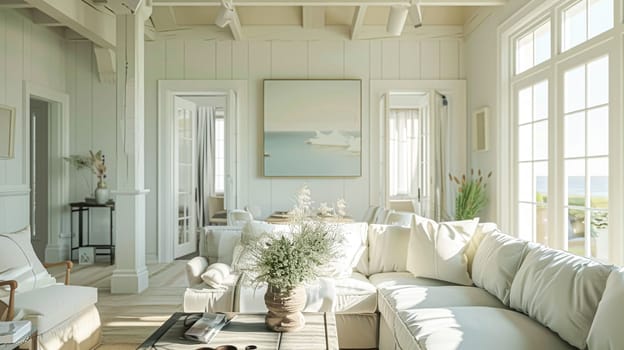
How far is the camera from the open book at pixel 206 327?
90.4 inches

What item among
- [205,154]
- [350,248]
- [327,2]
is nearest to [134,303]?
[350,248]

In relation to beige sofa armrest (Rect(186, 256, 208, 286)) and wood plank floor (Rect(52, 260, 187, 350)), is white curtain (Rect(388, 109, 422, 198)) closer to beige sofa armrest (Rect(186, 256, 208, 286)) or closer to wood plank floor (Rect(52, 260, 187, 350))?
wood plank floor (Rect(52, 260, 187, 350))

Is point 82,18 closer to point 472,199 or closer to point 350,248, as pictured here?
point 350,248

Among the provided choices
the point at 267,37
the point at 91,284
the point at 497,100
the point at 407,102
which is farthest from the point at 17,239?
the point at 407,102

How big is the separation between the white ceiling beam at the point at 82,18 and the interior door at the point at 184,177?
4.36ft

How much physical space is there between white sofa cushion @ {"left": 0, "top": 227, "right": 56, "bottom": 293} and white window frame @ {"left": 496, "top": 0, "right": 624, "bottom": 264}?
413 cm

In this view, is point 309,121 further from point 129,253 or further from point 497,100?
point 129,253

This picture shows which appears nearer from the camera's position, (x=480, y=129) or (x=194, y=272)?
(x=194, y=272)

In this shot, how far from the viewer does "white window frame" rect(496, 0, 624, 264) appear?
3.30 meters

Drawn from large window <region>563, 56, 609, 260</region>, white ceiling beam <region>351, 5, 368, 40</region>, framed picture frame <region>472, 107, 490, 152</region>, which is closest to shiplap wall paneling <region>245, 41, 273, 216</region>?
white ceiling beam <region>351, 5, 368, 40</region>

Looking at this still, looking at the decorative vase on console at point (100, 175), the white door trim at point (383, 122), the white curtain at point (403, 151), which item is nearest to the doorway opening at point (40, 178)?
the decorative vase on console at point (100, 175)

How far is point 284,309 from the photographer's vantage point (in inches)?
95.6

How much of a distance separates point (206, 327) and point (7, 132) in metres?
4.34

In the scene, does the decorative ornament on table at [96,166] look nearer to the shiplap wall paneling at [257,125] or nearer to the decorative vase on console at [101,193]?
the decorative vase on console at [101,193]
